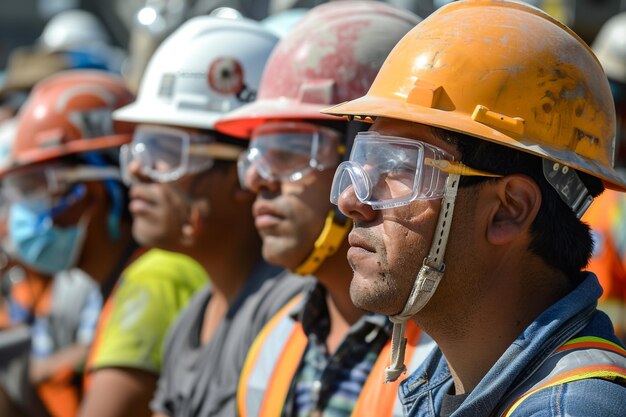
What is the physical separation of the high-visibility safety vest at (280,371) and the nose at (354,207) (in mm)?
664

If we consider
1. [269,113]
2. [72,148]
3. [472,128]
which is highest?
[472,128]

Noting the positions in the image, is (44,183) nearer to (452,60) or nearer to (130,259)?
(130,259)

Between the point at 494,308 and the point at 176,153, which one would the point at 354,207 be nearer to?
the point at 494,308

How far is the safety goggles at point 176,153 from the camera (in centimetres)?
511

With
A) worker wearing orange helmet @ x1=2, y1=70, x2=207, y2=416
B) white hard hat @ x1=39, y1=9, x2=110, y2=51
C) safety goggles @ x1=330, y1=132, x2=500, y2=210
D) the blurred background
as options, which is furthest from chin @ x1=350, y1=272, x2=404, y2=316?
white hard hat @ x1=39, y1=9, x2=110, y2=51

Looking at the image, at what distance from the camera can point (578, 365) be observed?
2.41m

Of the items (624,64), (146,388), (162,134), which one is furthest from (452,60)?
(624,64)

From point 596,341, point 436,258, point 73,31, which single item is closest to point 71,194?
point 436,258

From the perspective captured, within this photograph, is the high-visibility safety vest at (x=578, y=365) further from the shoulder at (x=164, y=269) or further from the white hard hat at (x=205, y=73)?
the shoulder at (x=164, y=269)

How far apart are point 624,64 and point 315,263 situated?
519 cm

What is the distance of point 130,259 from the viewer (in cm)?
631

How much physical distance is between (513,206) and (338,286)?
1405mm

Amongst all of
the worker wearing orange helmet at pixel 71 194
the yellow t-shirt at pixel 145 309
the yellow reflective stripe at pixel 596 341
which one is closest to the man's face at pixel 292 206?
the yellow t-shirt at pixel 145 309

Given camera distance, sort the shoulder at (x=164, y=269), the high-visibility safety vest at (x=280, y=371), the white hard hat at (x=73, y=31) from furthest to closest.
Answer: the white hard hat at (x=73, y=31) < the shoulder at (x=164, y=269) < the high-visibility safety vest at (x=280, y=371)
